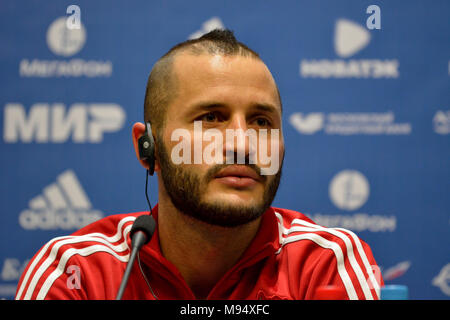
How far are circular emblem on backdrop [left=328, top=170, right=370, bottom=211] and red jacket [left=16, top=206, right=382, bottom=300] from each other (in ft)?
2.26

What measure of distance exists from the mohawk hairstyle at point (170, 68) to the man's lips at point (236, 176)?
251 mm

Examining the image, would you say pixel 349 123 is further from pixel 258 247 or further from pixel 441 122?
pixel 258 247

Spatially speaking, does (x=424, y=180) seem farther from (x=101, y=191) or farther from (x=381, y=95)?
(x=101, y=191)

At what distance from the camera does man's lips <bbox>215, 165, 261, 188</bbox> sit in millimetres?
1046

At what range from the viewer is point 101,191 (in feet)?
6.29

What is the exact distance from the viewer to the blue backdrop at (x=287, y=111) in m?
1.87

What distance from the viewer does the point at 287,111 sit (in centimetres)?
192

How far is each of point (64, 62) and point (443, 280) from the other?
1.78 m

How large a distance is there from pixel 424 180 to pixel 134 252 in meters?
1.44

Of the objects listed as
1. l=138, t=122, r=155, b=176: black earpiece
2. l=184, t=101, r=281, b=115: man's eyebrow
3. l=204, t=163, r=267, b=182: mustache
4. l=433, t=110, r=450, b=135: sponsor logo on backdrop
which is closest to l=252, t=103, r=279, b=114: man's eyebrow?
l=184, t=101, r=281, b=115: man's eyebrow

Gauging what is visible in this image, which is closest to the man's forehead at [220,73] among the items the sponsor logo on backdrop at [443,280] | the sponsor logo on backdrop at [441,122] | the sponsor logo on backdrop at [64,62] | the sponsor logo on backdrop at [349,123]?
the sponsor logo on backdrop at [349,123]
